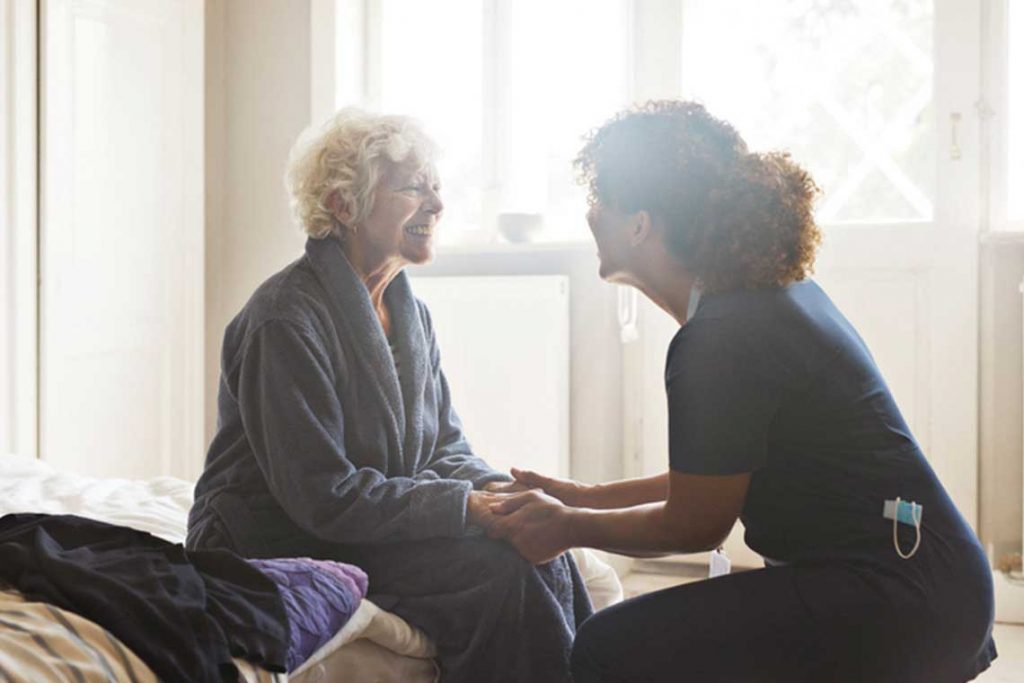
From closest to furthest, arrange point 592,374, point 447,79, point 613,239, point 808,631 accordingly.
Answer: point 808,631, point 613,239, point 592,374, point 447,79

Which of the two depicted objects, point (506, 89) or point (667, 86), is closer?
point (667, 86)

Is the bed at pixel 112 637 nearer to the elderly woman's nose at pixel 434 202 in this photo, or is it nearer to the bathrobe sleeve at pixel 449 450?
the bathrobe sleeve at pixel 449 450

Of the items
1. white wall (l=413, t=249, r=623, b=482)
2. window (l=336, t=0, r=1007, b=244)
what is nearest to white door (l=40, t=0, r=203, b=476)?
window (l=336, t=0, r=1007, b=244)

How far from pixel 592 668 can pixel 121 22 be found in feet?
9.54

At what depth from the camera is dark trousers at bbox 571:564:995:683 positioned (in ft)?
4.75

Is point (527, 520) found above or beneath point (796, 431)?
beneath

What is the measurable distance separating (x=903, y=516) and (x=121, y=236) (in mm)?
2893

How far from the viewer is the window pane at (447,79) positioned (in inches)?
166

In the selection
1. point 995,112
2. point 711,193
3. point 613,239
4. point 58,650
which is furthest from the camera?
point 995,112

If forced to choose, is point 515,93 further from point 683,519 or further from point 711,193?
point 683,519

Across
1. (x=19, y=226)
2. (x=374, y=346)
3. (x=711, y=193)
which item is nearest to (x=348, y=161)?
(x=374, y=346)

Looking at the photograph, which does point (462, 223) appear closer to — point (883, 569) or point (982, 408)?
point (982, 408)

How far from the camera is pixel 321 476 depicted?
179 centimetres

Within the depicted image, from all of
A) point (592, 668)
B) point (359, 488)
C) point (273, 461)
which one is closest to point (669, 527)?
point (592, 668)
